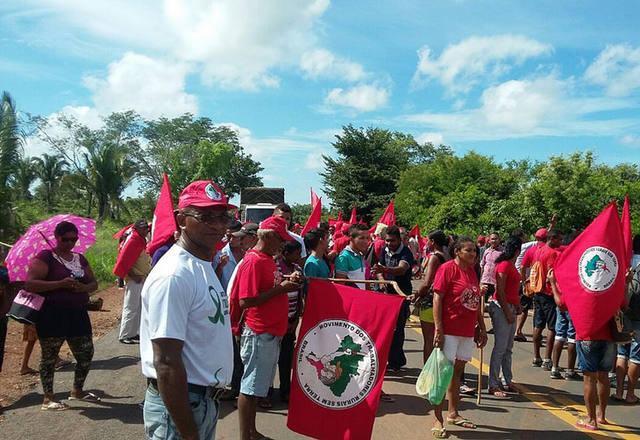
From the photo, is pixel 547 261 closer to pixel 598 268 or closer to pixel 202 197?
pixel 598 268

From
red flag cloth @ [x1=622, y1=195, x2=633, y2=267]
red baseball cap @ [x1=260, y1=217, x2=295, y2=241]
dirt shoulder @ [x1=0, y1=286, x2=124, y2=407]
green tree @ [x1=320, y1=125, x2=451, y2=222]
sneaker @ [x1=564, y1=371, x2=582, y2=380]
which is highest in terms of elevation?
green tree @ [x1=320, y1=125, x2=451, y2=222]

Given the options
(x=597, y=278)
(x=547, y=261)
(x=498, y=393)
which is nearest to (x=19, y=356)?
(x=498, y=393)

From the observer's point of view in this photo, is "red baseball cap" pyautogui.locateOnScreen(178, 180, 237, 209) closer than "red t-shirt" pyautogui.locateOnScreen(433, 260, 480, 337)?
Yes

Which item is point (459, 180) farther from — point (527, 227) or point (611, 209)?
point (611, 209)

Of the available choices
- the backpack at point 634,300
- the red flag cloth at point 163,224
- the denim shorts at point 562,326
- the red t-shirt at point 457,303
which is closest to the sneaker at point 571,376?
the denim shorts at point 562,326

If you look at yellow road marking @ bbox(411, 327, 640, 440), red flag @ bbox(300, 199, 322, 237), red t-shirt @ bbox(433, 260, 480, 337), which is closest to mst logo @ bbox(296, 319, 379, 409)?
red t-shirt @ bbox(433, 260, 480, 337)

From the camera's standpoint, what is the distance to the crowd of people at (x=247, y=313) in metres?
2.46

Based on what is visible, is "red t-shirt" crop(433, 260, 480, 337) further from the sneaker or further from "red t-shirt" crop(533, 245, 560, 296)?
"red t-shirt" crop(533, 245, 560, 296)

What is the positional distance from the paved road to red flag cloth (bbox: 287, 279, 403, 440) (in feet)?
2.82

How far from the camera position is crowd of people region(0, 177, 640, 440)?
8.06ft

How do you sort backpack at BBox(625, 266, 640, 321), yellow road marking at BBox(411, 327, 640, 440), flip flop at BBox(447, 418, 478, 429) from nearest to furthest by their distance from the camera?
yellow road marking at BBox(411, 327, 640, 440)
flip flop at BBox(447, 418, 478, 429)
backpack at BBox(625, 266, 640, 321)

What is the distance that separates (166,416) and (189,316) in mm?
467

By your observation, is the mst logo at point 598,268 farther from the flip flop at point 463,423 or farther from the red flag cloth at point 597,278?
the flip flop at point 463,423

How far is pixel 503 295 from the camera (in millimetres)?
6355
